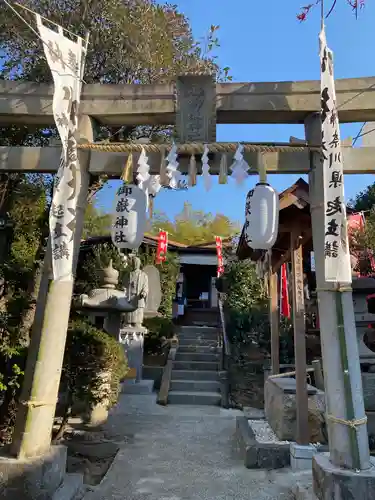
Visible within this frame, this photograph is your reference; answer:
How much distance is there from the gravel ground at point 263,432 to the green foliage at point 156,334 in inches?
291

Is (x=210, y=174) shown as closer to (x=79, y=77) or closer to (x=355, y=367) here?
(x=79, y=77)

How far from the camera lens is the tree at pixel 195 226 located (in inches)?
1487

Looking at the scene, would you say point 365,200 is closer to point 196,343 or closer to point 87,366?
point 196,343


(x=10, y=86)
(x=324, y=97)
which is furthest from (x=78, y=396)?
(x=324, y=97)

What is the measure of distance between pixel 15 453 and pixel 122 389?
790cm

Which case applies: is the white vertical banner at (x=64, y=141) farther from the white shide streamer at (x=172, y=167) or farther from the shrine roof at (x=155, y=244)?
the shrine roof at (x=155, y=244)

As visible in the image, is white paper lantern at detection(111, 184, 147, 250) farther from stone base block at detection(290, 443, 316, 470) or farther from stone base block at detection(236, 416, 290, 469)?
stone base block at detection(290, 443, 316, 470)

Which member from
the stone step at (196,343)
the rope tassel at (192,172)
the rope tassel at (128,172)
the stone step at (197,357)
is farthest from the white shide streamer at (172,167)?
the stone step at (196,343)

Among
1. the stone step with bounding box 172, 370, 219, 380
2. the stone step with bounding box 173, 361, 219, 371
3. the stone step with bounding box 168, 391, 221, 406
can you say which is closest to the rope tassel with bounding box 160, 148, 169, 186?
the stone step with bounding box 168, 391, 221, 406

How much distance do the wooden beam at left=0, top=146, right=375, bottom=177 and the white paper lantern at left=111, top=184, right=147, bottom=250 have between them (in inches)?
14.9

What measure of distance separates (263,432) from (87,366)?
325 cm

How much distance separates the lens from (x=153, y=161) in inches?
197

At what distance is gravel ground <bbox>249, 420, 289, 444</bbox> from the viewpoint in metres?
6.18

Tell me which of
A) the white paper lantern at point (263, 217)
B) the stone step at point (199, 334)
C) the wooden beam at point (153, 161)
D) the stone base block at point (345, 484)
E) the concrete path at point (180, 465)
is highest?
the wooden beam at point (153, 161)
